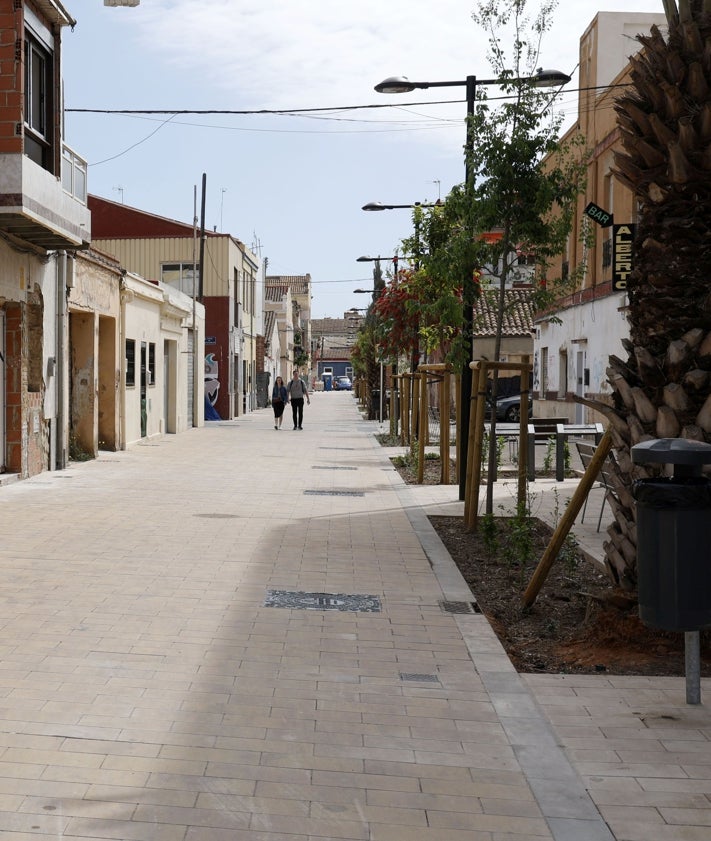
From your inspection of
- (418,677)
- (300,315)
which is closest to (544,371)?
(418,677)

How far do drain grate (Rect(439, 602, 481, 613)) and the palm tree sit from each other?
4.15 feet

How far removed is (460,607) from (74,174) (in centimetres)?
1120

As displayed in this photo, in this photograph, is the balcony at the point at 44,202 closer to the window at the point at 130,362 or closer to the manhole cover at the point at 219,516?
the manhole cover at the point at 219,516

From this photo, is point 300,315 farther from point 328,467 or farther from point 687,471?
point 687,471

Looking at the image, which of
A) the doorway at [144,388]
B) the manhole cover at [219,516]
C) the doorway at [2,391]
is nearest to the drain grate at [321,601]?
the manhole cover at [219,516]

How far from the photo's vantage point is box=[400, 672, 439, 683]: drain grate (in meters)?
5.36

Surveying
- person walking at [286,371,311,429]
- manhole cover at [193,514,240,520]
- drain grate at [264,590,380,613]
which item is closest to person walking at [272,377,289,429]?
person walking at [286,371,311,429]

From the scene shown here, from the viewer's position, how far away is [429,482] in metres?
15.8

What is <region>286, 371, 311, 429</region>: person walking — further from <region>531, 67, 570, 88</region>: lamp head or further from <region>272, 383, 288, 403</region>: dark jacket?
<region>531, 67, 570, 88</region>: lamp head

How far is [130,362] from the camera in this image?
22.7m

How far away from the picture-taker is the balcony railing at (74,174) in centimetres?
1527

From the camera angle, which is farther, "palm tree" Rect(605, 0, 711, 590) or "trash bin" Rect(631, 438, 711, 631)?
"palm tree" Rect(605, 0, 711, 590)

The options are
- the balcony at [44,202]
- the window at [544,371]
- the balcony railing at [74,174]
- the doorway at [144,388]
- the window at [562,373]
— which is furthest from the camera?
the window at [544,371]

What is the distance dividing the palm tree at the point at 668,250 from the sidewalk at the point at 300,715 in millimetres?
1396
